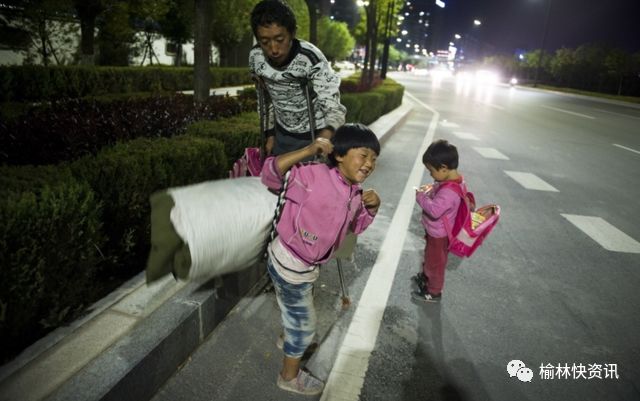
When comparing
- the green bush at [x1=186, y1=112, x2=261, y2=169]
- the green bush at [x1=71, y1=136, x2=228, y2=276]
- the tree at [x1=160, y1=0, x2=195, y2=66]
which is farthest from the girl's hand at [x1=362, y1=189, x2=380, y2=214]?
the tree at [x1=160, y1=0, x2=195, y2=66]

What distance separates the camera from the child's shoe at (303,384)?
2346mm

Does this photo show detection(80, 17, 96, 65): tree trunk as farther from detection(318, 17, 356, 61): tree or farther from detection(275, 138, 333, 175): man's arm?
detection(318, 17, 356, 61): tree

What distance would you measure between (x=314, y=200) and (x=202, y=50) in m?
6.49

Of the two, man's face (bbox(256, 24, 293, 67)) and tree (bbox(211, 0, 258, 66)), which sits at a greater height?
tree (bbox(211, 0, 258, 66))

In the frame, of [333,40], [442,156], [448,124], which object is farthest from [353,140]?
[333,40]

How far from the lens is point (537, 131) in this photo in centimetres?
1347

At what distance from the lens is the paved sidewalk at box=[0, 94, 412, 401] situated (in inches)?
73.1

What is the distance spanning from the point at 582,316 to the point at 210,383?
271cm

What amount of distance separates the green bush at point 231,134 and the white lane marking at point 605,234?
3.96 m

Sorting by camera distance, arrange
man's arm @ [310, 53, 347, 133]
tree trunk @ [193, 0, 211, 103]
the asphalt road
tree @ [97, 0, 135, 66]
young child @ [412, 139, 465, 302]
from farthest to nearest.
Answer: tree @ [97, 0, 135, 66] → tree trunk @ [193, 0, 211, 103] → young child @ [412, 139, 465, 302] → man's arm @ [310, 53, 347, 133] → the asphalt road

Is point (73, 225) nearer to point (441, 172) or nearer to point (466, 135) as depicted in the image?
point (441, 172)

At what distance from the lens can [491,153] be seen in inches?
378

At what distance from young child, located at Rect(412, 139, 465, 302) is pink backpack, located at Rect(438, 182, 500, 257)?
0.04m

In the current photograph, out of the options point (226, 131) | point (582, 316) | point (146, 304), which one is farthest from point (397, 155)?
point (146, 304)
